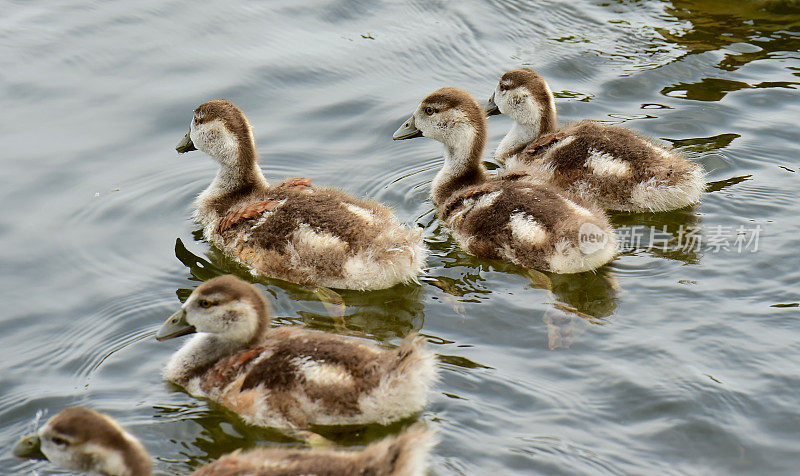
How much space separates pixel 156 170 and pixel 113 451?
4.42 m

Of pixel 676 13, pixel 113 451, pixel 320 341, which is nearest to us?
pixel 113 451

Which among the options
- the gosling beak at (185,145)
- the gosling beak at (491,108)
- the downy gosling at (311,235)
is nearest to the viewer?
the downy gosling at (311,235)

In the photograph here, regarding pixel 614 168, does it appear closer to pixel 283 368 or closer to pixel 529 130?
pixel 529 130

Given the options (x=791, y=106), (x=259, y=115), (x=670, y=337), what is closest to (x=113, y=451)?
(x=670, y=337)

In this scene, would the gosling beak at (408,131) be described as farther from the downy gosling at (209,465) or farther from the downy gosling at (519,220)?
the downy gosling at (209,465)

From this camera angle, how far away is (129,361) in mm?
6297

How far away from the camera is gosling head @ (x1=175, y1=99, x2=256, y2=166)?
303 inches

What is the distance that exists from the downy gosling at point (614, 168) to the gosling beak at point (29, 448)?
4.07 m

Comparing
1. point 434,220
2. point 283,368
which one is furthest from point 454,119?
point 283,368

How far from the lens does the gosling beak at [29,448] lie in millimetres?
5059

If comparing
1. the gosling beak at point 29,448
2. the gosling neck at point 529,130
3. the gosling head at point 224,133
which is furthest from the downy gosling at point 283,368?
the gosling neck at point 529,130

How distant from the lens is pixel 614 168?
7.80m

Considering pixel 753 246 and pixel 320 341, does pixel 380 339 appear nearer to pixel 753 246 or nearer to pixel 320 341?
pixel 320 341

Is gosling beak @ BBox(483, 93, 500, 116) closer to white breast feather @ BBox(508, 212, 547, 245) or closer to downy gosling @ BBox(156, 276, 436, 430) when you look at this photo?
white breast feather @ BBox(508, 212, 547, 245)
